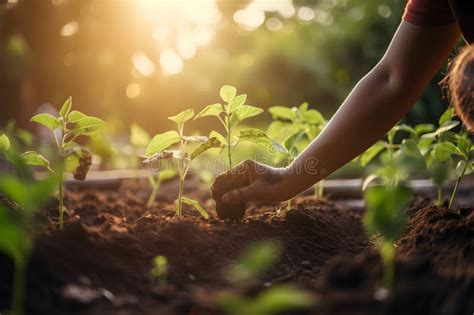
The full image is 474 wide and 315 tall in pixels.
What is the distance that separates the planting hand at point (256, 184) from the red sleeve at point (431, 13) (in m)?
0.74

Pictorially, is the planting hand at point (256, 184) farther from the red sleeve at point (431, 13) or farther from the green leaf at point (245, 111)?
the red sleeve at point (431, 13)

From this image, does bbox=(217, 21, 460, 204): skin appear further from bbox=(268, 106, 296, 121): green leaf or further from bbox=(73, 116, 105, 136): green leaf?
bbox=(268, 106, 296, 121): green leaf

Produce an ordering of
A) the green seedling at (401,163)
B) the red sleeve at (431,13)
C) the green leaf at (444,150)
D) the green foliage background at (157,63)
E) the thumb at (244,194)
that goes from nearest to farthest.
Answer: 1. the green seedling at (401,163)
2. the red sleeve at (431,13)
3. the thumb at (244,194)
4. the green leaf at (444,150)
5. the green foliage background at (157,63)

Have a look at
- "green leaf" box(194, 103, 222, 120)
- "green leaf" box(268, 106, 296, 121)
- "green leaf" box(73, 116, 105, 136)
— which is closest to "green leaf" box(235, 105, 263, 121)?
"green leaf" box(194, 103, 222, 120)

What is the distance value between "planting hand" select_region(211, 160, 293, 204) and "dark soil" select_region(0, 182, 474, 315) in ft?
0.32

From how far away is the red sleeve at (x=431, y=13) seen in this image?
1831 mm

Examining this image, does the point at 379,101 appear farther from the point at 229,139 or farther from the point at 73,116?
the point at 73,116

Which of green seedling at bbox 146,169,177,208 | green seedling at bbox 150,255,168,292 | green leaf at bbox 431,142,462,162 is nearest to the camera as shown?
green seedling at bbox 150,255,168,292

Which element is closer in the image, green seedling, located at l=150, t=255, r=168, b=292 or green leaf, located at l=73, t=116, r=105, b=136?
green seedling, located at l=150, t=255, r=168, b=292

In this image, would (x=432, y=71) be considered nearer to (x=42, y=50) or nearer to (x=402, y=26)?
(x=402, y=26)

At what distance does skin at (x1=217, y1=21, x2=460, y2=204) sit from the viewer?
1.88 m

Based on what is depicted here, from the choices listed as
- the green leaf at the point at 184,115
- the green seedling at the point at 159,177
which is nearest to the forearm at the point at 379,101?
the green leaf at the point at 184,115

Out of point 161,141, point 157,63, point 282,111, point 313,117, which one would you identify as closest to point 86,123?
point 161,141

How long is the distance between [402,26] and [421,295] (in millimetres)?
1173
